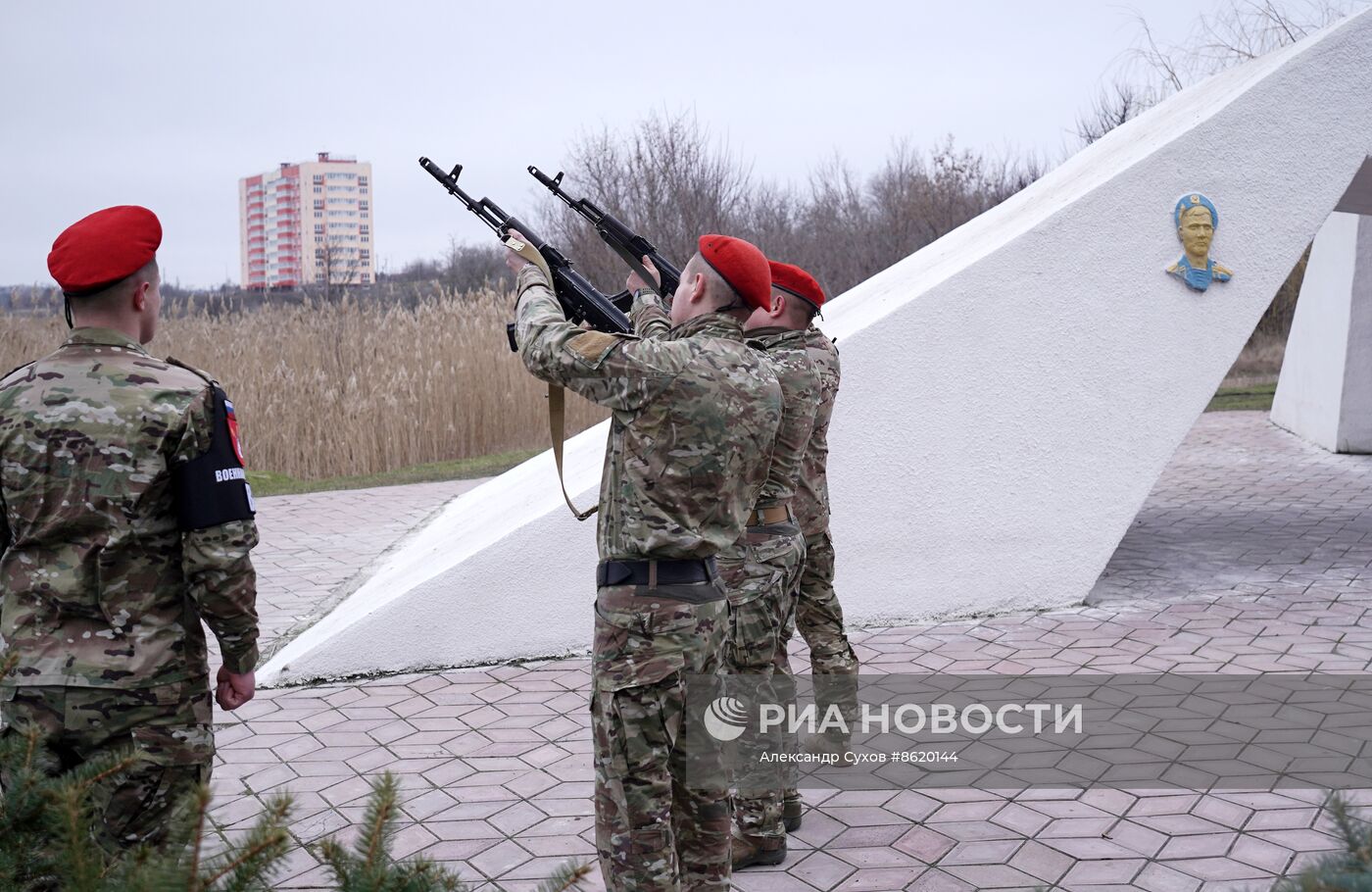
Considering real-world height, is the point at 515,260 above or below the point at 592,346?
above

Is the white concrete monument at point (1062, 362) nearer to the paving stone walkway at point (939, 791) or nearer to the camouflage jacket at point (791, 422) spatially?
the paving stone walkway at point (939, 791)

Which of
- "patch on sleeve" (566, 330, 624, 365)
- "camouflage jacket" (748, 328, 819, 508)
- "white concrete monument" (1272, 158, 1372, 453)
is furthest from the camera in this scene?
"white concrete monument" (1272, 158, 1372, 453)

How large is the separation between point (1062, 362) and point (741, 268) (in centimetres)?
391

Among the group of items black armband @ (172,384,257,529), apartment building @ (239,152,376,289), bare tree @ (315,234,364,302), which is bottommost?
black armband @ (172,384,257,529)

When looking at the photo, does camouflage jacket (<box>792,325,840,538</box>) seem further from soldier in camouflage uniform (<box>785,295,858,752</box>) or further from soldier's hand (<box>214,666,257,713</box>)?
soldier's hand (<box>214,666,257,713</box>)

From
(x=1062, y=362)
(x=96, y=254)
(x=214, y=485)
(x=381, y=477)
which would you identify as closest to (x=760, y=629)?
(x=214, y=485)

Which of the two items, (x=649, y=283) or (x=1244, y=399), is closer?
(x=649, y=283)

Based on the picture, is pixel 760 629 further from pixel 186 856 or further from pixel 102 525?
pixel 186 856

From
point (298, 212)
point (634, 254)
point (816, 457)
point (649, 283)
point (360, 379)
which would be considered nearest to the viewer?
point (649, 283)

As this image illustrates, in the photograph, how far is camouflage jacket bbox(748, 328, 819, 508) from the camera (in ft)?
12.0

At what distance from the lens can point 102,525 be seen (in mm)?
2578

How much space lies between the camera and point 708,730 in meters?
3.01

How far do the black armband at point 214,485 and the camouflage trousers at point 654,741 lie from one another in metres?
0.90

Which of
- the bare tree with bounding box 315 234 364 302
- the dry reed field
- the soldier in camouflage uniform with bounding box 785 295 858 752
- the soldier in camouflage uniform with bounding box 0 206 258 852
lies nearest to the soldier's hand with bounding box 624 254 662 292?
the soldier in camouflage uniform with bounding box 785 295 858 752
